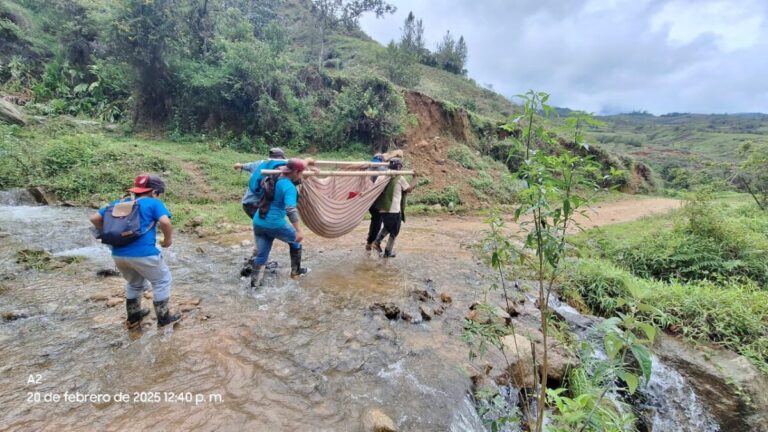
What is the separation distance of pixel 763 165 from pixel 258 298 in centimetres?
1215

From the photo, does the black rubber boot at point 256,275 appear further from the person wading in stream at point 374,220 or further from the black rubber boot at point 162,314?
the person wading in stream at point 374,220

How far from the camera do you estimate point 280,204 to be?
4.36 meters

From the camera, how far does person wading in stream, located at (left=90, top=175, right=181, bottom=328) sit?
317 cm

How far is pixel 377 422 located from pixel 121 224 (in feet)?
8.47

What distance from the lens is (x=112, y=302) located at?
12.7ft

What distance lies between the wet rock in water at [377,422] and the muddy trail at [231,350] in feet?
0.19

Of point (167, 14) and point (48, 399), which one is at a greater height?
point (167, 14)

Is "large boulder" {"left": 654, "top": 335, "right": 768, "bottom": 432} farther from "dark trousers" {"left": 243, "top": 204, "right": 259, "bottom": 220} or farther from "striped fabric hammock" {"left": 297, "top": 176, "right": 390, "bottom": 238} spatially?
"dark trousers" {"left": 243, "top": 204, "right": 259, "bottom": 220}

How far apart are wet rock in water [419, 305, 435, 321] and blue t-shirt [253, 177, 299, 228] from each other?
192cm

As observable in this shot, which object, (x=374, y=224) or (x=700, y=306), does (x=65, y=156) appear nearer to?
(x=374, y=224)

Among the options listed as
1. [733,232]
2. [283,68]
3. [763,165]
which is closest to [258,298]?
[733,232]

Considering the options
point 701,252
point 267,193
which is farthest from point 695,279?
point 267,193

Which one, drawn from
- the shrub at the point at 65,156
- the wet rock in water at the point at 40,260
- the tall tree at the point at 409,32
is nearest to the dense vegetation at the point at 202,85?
the shrub at the point at 65,156

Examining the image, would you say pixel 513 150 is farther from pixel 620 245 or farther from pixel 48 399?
pixel 620 245
